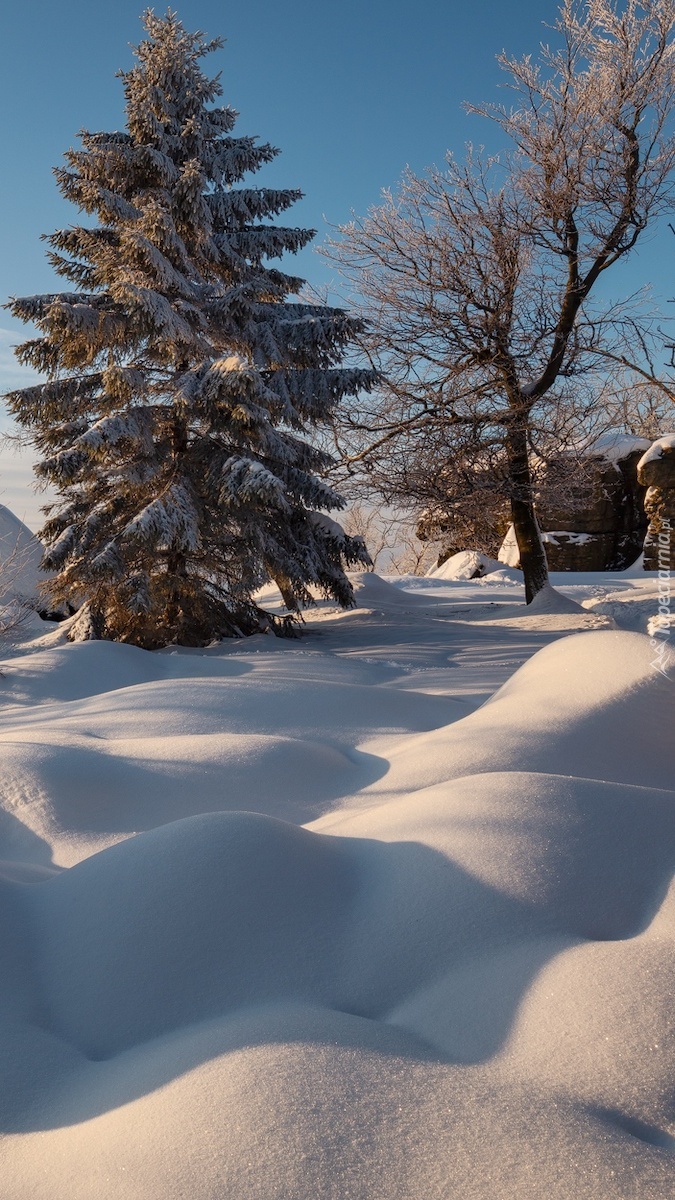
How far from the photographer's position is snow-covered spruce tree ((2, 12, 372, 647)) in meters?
8.46

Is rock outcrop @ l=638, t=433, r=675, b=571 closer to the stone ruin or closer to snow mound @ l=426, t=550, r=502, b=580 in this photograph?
the stone ruin

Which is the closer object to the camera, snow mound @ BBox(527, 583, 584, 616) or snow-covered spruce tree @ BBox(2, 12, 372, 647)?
snow-covered spruce tree @ BBox(2, 12, 372, 647)

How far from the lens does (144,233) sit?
910 cm

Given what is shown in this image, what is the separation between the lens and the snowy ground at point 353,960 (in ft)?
3.97

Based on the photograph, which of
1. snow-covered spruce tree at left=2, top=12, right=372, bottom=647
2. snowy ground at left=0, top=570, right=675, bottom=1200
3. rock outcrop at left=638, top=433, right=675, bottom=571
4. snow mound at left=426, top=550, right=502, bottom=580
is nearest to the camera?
snowy ground at left=0, top=570, right=675, bottom=1200

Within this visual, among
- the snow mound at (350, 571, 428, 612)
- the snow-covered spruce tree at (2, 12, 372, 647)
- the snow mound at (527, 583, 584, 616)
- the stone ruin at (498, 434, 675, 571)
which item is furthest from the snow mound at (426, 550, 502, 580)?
the snow-covered spruce tree at (2, 12, 372, 647)

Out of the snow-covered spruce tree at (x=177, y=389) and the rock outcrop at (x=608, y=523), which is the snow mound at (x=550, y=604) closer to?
the snow-covered spruce tree at (x=177, y=389)

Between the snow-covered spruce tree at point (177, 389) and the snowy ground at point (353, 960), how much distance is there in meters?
5.01

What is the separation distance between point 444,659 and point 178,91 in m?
8.11

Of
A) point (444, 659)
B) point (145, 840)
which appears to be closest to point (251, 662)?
point (444, 659)

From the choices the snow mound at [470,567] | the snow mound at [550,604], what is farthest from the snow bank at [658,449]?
the snow mound at [470,567]

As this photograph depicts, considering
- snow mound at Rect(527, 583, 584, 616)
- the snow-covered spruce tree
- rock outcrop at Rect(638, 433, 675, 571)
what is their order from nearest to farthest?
the snow-covered spruce tree < snow mound at Rect(527, 583, 584, 616) < rock outcrop at Rect(638, 433, 675, 571)

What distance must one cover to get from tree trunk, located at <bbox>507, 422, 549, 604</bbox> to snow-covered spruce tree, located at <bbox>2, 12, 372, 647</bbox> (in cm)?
211

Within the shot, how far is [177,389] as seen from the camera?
28.0 ft
